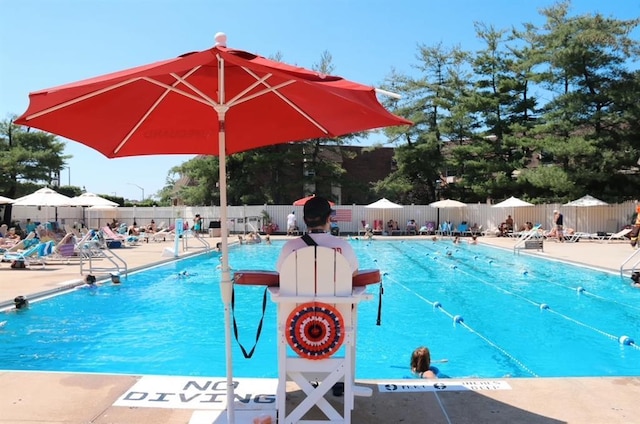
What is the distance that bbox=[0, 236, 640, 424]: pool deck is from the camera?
3051mm

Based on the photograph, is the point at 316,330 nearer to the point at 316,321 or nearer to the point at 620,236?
the point at 316,321

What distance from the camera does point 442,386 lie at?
11.9 feet

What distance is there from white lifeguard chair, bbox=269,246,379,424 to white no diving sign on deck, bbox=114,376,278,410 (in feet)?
2.08

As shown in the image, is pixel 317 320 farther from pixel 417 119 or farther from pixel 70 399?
pixel 417 119

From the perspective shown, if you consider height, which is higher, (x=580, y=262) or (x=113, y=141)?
(x=113, y=141)

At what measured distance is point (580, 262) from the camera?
13984 millimetres

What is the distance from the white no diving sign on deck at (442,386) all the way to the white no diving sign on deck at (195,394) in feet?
2.88

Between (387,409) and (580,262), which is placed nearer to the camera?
(387,409)

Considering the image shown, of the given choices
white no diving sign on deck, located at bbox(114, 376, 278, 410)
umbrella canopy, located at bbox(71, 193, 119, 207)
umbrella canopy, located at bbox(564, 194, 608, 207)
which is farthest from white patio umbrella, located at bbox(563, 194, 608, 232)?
white no diving sign on deck, located at bbox(114, 376, 278, 410)

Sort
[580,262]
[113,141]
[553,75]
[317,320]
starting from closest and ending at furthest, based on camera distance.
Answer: [317,320], [113,141], [580,262], [553,75]

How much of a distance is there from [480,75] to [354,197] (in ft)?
38.4

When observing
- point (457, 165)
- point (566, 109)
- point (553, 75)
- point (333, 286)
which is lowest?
point (333, 286)

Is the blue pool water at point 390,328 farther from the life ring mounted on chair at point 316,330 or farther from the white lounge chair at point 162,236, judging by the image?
the white lounge chair at point 162,236

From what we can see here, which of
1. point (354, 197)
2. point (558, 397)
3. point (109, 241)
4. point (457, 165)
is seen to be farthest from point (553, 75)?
point (558, 397)
